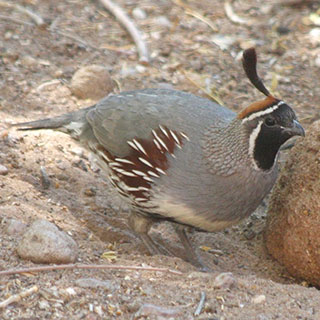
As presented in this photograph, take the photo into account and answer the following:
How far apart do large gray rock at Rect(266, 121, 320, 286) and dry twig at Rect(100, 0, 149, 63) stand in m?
2.68

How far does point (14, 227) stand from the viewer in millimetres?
4184

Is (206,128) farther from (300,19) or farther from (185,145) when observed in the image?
(300,19)

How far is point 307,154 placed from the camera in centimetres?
468

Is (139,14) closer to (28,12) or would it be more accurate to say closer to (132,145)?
(28,12)

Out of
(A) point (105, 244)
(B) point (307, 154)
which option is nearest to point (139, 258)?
(A) point (105, 244)

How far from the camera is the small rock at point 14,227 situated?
13.6ft

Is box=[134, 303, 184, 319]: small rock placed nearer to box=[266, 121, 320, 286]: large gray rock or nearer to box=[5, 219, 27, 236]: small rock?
box=[5, 219, 27, 236]: small rock

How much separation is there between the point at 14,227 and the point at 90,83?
7.94 feet

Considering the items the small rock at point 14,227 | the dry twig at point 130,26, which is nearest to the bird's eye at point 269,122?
the small rock at point 14,227

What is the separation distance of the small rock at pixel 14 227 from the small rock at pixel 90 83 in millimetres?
2303

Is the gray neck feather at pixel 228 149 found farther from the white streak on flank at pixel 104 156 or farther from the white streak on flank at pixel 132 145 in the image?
the white streak on flank at pixel 104 156

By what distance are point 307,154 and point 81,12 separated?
3954 millimetres

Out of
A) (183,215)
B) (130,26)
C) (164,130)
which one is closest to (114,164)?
(164,130)

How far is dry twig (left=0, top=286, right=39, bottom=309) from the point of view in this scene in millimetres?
3265
